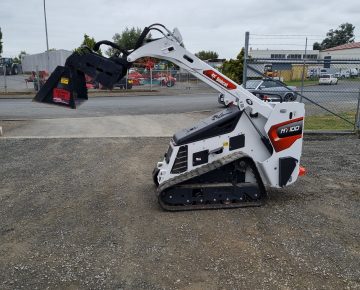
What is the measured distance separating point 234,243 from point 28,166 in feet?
16.2

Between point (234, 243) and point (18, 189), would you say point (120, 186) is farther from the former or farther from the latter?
point (234, 243)

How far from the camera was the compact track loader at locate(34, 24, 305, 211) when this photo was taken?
513 centimetres

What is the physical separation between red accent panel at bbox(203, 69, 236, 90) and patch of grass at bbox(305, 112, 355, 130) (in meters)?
6.89

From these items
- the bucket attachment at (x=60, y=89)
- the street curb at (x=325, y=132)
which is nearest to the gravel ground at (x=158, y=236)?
the bucket attachment at (x=60, y=89)

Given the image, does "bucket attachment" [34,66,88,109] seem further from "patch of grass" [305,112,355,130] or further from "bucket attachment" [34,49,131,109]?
"patch of grass" [305,112,355,130]

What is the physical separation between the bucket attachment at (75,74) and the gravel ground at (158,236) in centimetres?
158

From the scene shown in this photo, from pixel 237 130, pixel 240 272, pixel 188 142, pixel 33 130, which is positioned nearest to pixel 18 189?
pixel 188 142

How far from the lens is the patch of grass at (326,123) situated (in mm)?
11391

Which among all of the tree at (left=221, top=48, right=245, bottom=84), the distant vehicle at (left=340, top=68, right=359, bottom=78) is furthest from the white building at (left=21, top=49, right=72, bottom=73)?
the distant vehicle at (left=340, top=68, right=359, bottom=78)

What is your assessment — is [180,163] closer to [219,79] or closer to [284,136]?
[219,79]

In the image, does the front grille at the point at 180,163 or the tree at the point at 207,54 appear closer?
the front grille at the point at 180,163

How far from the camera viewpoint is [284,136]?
17.3 ft

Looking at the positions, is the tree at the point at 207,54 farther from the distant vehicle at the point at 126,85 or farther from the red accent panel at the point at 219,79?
the red accent panel at the point at 219,79

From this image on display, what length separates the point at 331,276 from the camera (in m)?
3.56
